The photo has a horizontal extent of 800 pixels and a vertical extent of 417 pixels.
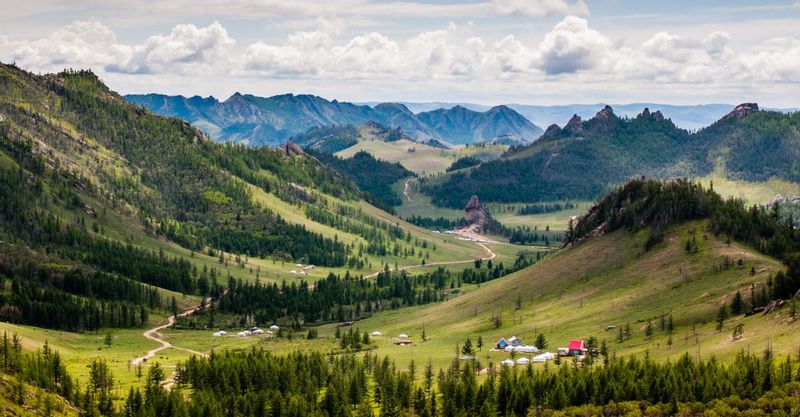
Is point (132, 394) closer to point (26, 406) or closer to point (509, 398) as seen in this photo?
point (26, 406)

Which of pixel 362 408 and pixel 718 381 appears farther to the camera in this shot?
pixel 362 408

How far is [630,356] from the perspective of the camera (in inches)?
7869

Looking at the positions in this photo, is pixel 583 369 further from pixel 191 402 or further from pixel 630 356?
pixel 191 402

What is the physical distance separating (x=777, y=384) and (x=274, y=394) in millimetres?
105101

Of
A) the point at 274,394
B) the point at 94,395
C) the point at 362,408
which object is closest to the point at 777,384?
the point at 362,408

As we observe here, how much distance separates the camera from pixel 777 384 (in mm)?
164375

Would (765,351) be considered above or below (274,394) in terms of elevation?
above

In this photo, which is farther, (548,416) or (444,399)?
(444,399)

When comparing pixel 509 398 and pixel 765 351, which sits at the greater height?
pixel 765 351

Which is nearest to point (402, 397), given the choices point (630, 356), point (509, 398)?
point (509, 398)

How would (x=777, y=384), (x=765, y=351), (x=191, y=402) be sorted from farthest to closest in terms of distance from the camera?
1. (x=191, y=402)
2. (x=765, y=351)
3. (x=777, y=384)

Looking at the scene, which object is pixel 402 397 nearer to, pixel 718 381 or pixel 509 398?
pixel 509 398

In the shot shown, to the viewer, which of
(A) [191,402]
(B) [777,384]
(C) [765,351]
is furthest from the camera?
(A) [191,402]

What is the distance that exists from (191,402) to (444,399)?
55.1m
